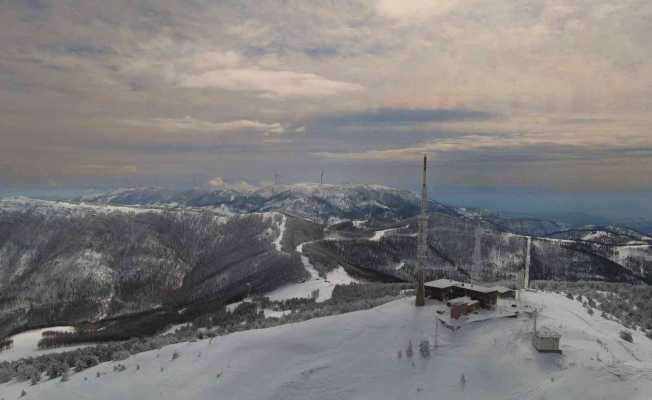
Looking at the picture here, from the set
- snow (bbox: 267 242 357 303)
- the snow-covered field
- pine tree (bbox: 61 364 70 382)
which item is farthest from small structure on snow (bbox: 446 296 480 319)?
snow (bbox: 267 242 357 303)

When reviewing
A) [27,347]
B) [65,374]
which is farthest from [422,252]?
[27,347]

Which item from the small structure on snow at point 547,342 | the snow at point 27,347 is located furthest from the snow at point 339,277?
the small structure on snow at point 547,342

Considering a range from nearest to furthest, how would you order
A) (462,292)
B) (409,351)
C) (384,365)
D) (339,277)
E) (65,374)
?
(384,365) < (409,351) < (65,374) < (462,292) < (339,277)

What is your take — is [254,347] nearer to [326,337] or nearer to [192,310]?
[326,337]

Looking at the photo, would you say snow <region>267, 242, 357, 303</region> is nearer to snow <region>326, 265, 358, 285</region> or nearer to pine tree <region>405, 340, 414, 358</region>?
snow <region>326, 265, 358, 285</region>

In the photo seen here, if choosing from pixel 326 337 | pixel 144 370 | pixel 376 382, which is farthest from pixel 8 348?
pixel 376 382

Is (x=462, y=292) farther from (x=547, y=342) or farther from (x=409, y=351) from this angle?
(x=547, y=342)
